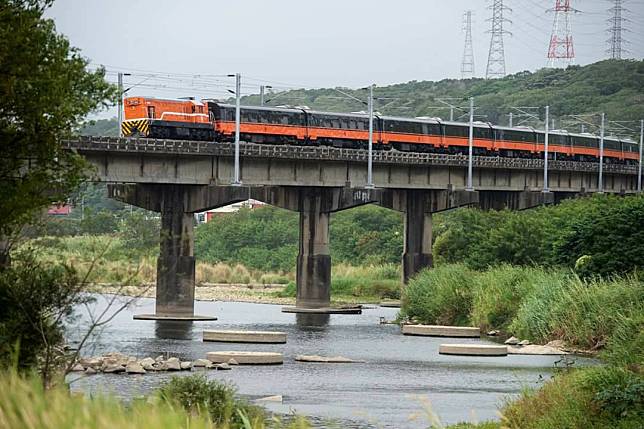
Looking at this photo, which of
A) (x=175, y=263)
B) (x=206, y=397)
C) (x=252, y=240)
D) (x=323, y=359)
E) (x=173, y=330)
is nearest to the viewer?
(x=206, y=397)

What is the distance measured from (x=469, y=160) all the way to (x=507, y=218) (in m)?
13.1

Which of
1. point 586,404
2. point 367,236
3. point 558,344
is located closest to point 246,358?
point 558,344

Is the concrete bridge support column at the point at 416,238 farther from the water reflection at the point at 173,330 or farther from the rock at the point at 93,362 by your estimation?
the rock at the point at 93,362

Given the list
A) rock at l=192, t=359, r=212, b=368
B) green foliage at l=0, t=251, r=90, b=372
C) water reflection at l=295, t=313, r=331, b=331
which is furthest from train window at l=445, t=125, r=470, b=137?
green foliage at l=0, t=251, r=90, b=372

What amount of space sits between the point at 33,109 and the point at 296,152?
47.3 metres

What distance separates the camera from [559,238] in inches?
2490

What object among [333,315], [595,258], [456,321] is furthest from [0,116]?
[333,315]

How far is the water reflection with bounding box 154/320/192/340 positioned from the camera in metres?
60.5

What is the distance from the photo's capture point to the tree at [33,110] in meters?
27.9

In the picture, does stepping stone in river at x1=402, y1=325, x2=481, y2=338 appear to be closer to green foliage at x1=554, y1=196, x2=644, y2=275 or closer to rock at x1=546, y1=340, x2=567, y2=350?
green foliage at x1=554, y1=196, x2=644, y2=275

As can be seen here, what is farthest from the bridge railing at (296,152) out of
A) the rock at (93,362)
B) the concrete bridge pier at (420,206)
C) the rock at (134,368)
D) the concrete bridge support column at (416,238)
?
the rock at (134,368)

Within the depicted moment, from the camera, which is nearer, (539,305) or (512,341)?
(539,305)

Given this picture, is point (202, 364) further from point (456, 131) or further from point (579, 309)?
point (456, 131)

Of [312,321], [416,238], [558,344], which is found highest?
[416,238]
